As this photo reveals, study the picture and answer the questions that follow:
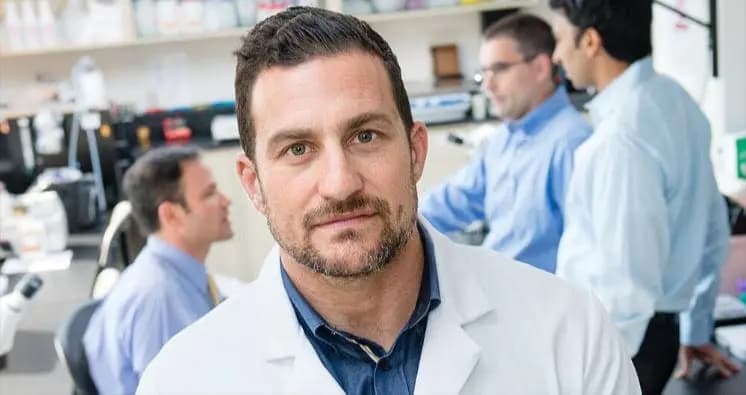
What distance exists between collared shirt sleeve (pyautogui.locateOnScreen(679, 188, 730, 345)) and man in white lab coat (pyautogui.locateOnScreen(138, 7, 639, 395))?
1064 mm

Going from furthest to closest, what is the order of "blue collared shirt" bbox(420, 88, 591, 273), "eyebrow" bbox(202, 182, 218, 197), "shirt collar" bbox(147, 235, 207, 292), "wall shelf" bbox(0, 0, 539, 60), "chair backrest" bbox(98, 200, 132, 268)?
"wall shelf" bbox(0, 0, 539, 60)
"chair backrest" bbox(98, 200, 132, 268)
"eyebrow" bbox(202, 182, 218, 197)
"blue collared shirt" bbox(420, 88, 591, 273)
"shirt collar" bbox(147, 235, 207, 292)

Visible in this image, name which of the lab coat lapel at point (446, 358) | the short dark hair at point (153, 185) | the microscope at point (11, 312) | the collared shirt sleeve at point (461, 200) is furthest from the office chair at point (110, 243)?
the lab coat lapel at point (446, 358)

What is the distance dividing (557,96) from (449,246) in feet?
4.78

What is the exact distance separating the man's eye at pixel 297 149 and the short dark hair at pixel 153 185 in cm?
142

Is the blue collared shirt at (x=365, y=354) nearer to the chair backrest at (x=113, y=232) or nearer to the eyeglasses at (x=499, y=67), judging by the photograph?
the eyeglasses at (x=499, y=67)

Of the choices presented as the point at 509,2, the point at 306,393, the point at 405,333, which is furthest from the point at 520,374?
the point at 509,2

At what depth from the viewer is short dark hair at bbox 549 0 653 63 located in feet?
6.73

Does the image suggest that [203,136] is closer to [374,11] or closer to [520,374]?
[374,11]

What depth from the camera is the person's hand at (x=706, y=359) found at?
2.06m

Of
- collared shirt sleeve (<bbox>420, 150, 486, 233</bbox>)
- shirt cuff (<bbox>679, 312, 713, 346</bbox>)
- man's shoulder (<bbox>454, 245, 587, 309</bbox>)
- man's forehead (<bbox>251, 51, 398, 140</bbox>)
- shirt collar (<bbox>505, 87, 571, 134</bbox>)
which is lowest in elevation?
shirt cuff (<bbox>679, 312, 713, 346</bbox>)

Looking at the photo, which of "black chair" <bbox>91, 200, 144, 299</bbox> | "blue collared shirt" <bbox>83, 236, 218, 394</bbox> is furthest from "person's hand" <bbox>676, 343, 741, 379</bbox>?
"black chair" <bbox>91, 200, 144, 299</bbox>

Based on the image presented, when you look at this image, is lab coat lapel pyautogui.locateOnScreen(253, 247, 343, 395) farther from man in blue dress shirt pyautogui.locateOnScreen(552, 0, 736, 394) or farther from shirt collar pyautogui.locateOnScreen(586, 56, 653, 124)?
shirt collar pyautogui.locateOnScreen(586, 56, 653, 124)

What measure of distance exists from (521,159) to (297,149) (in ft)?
4.85

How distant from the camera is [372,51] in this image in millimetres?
1081
